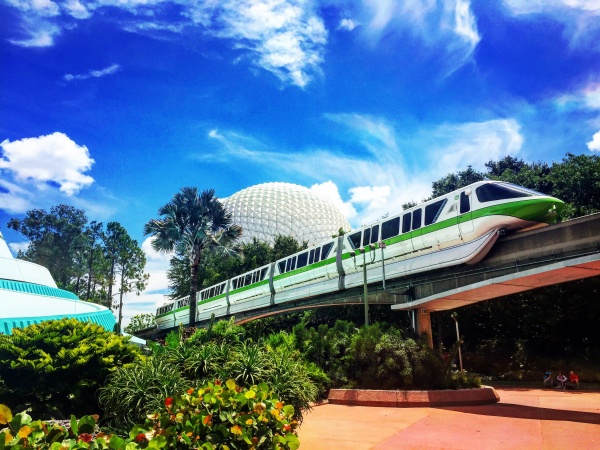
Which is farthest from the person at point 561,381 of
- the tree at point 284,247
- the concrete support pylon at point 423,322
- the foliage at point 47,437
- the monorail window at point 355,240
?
the tree at point 284,247

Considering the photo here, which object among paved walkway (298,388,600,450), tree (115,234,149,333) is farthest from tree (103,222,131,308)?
paved walkway (298,388,600,450)

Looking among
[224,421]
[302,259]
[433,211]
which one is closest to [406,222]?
[433,211]

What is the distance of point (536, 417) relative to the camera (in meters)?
9.78

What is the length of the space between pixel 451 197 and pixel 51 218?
6601 cm

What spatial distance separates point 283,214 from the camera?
62.5 metres

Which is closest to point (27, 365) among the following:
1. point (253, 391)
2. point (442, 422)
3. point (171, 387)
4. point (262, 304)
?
point (171, 387)

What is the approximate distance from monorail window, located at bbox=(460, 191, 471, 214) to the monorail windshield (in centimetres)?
43

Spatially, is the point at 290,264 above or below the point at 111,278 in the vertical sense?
below

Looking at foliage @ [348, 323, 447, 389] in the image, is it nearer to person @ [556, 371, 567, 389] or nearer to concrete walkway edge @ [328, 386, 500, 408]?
concrete walkway edge @ [328, 386, 500, 408]

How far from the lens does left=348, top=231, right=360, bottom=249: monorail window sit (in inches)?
838

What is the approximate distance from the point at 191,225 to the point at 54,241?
47001mm

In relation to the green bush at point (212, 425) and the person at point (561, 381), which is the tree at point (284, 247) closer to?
the person at point (561, 381)

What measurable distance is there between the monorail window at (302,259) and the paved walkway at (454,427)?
1426 centimetres

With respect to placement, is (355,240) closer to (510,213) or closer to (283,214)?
(510,213)
